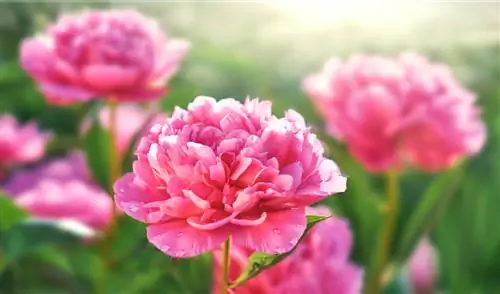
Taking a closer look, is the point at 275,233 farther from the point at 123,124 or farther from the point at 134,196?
the point at 123,124

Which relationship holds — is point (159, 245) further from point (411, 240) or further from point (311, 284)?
point (411, 240)

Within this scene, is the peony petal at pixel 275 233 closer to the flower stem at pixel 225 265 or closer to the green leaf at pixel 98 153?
the flower stem at pixel 225 265

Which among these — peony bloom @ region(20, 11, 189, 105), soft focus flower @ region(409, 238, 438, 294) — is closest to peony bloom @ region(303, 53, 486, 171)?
peony bloom @ region(20, 11, 189, 105)

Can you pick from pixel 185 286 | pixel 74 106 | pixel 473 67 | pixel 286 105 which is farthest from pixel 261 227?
pixel 473 67

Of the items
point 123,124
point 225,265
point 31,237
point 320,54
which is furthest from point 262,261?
point 320,54

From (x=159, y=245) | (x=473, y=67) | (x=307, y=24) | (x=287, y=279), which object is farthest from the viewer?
(x=307, y=24)

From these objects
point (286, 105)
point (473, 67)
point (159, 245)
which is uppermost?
point (159, 245)

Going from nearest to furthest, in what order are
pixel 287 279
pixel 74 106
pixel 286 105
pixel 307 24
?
pixel 287 279 → pixel 286 105 → pixel 74 106 → pixel 307 24
